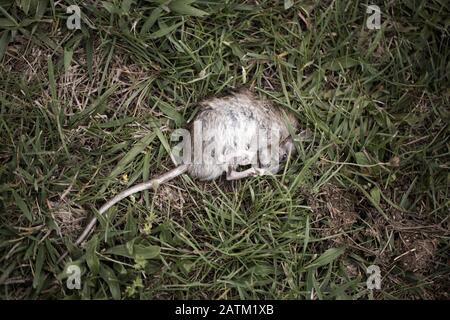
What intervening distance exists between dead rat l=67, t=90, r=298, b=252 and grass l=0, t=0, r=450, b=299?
0.09m

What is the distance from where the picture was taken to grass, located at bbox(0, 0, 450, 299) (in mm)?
3557

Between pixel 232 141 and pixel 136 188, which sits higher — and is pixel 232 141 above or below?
above

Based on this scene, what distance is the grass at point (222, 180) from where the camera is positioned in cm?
356

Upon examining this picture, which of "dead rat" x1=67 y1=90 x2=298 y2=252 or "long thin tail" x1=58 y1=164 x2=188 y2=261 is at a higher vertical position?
"dead rat" x1=67 y1=90 x2=298 y2=252

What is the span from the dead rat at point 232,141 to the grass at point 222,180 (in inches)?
3.7

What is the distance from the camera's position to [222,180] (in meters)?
3.77

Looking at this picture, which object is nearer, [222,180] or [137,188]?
[137,188]

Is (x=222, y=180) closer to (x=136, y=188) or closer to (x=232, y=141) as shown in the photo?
(x=232, y=141)

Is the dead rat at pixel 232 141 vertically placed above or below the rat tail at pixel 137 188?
above

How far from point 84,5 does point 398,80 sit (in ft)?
7.34

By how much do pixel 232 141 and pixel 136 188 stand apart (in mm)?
705

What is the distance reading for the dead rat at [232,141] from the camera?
351cm

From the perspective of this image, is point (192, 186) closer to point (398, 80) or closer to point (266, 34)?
point (266, 34)

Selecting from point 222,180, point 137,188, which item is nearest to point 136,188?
point 137,188
